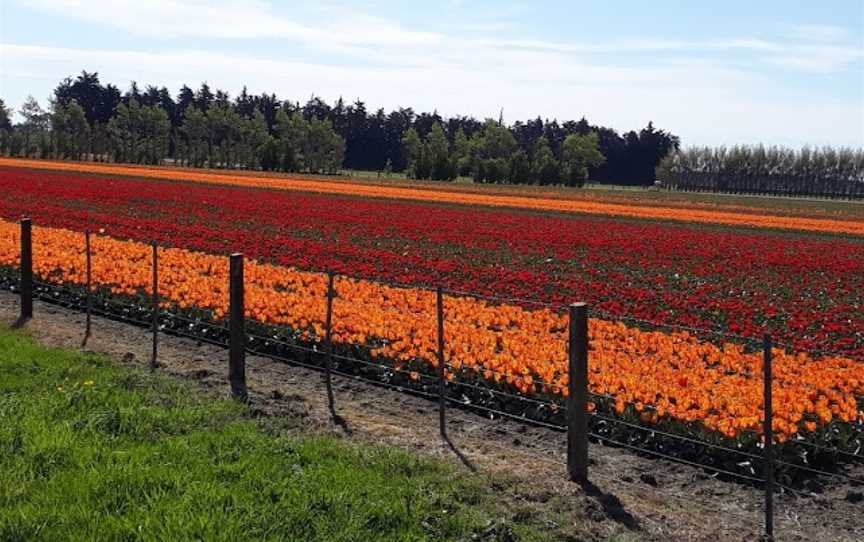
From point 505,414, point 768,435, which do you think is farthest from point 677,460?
point 505,414

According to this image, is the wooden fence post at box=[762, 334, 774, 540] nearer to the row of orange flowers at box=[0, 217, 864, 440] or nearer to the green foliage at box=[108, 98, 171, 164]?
the row of orange flowers at box=[0, 217, 864, 440]

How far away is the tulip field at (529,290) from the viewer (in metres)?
8.88

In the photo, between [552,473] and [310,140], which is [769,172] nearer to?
[310,140]

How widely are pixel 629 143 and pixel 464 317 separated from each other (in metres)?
151

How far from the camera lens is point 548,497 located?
6.41m

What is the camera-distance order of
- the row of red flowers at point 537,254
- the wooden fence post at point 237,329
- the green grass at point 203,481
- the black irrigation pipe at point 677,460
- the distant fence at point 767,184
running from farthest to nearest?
the distant fence at point 767,184 → the row of red flowers at point 537,254 → the wooden fence post at point 237,329 → the black irrigation pipe at point 677,460 → the green grass at point 203,481

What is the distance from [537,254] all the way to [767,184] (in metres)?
135

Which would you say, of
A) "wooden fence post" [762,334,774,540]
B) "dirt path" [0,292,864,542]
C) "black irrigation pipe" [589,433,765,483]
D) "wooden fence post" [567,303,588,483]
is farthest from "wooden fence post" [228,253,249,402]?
"wooden fence post" [762,334,774,540]

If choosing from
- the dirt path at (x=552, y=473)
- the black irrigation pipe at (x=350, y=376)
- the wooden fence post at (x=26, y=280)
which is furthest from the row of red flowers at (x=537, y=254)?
the wooden fence post at (x=26, y=280)

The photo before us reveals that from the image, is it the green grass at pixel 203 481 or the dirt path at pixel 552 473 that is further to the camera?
the dirt path at pixel 552 473

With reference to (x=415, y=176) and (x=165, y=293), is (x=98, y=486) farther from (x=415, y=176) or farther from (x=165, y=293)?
(x=415, y=176)

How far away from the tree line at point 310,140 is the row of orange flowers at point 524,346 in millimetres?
90485

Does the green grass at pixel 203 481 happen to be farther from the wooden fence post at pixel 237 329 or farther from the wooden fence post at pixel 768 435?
the wooden fence post at pixel 768 435

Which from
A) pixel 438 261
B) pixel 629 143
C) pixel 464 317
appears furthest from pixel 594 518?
pixel 629 143
